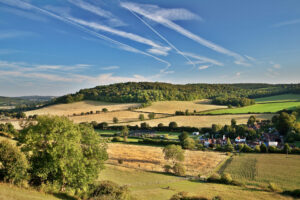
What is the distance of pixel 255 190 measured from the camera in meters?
27.3

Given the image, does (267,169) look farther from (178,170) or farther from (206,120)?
(206,120)

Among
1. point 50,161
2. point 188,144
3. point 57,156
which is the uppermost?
point 57,156

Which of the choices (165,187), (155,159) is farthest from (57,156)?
(155,159)

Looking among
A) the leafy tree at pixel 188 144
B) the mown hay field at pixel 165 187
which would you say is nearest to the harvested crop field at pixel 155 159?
the leafy tree at pixel 188 144

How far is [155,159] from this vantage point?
42031 mm

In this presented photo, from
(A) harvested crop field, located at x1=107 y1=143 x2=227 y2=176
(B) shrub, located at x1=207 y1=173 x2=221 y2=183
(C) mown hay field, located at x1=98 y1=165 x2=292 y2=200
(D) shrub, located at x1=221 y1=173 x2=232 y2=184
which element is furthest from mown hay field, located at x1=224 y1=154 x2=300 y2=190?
(C) mown hay field, located at x1=98 y1=165 x2=292 y2=200

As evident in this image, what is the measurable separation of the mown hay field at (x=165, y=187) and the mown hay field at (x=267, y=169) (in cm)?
443

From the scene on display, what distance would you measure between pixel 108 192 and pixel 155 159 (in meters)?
23.4

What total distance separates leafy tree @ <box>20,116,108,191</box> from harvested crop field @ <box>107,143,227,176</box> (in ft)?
54.9

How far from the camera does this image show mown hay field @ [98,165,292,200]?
24.3 meters

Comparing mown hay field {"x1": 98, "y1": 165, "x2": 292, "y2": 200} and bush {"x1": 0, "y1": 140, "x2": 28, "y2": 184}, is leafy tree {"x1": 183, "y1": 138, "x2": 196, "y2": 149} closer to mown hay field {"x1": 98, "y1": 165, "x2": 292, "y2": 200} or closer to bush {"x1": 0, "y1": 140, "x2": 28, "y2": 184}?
mown hay field {"x1": 98, "y1": 165, "x2": 292, "y2": 200}

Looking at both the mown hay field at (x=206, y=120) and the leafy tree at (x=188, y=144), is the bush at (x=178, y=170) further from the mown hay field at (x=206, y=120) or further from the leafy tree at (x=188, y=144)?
the mown hay field at (x=206, y=120)

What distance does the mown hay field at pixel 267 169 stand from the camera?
30.3 m

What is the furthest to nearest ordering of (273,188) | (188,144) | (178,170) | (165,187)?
(188,144) → (178,170) → (165,187) → (273,188)
